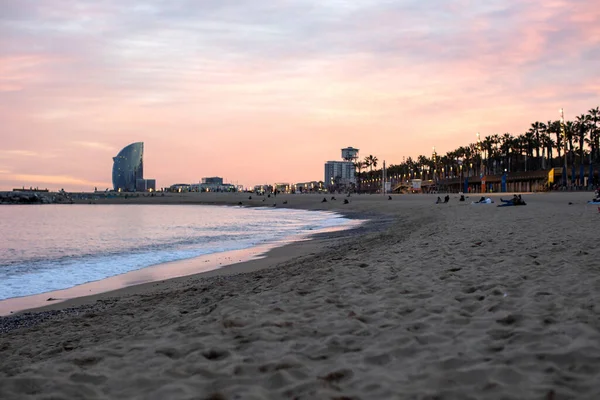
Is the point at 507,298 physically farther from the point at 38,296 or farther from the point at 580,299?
the point at 38,296

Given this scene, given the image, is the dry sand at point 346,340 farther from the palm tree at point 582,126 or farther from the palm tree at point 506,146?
the palm tree at point 506,146

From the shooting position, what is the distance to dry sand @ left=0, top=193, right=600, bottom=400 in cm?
374

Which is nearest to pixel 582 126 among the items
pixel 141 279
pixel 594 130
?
pixel 594 130

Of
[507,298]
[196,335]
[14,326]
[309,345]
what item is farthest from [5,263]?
[507,298]

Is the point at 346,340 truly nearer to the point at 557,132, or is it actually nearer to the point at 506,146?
the point at 557,132

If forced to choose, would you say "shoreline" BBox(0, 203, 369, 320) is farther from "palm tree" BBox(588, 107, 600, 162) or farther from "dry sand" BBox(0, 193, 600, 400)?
"palm tree" BBox(588, 107, 600, 162)

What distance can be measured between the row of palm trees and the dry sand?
3282 inches

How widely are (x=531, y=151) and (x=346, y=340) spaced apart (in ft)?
398

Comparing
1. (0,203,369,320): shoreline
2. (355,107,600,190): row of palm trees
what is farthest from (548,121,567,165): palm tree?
Result: (0,203,369,320): shoreline

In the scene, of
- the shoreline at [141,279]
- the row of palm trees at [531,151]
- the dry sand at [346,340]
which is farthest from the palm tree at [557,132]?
the dry sand at [346,340]

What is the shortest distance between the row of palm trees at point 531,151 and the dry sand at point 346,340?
8336 centimetres

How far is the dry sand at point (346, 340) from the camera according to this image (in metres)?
3.74

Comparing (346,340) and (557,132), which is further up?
(557,132)

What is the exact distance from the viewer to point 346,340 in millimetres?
4785
